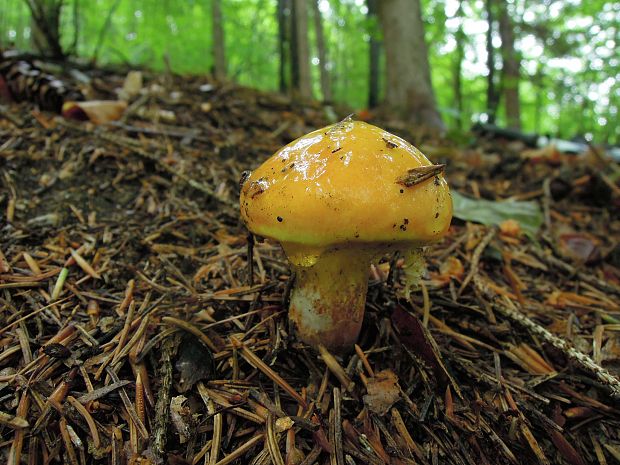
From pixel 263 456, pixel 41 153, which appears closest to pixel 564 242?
pixel 263 456

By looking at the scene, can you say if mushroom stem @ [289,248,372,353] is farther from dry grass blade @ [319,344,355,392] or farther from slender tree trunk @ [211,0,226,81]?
slender tree trunk @ [211,0,226,81]

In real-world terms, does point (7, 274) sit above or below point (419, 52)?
below

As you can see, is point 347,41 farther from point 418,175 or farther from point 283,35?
point 418,175

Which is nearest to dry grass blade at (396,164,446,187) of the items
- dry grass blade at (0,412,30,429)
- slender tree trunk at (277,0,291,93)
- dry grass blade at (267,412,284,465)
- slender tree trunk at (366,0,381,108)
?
dry grass blade at (267,412,284,465)

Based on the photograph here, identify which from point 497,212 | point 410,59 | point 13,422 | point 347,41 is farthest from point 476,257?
point 347,41

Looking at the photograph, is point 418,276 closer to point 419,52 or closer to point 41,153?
point 41,153

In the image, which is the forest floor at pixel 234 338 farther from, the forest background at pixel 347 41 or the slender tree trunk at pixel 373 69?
the slender tree trunk at pixel 373 69
